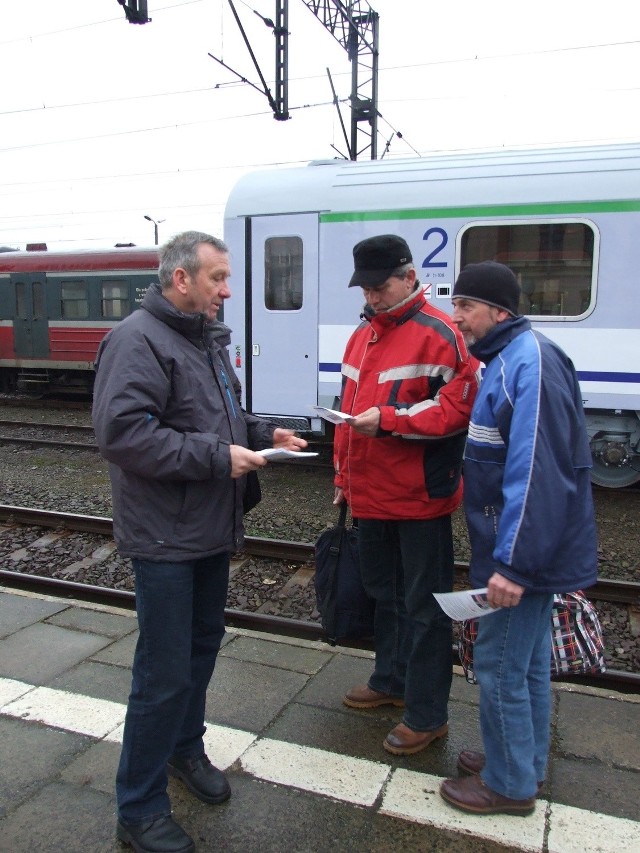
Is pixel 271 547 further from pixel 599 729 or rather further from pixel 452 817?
pixel 452 817

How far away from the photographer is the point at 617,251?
260 inches

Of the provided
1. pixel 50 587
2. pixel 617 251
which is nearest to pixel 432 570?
pixel 50 587

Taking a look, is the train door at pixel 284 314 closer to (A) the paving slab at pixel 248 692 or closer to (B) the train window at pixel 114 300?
(A) the paving slab at pixel 248 692

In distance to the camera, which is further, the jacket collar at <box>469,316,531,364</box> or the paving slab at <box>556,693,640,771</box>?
the paving slab at <box>556,693,640,771</box>

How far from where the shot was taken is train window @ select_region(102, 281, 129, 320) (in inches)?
581

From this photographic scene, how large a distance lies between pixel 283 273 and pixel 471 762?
599cm

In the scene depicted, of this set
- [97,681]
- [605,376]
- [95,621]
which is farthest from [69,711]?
[605,376]

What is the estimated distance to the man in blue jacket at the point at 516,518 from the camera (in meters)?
2.13

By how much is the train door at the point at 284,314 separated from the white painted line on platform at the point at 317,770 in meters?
5.09

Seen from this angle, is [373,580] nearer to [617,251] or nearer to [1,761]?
[1,761]

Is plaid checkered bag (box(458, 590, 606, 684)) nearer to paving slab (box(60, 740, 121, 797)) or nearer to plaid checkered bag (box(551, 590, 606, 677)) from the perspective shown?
plaid checkered bag (box(551, 590, 606, 677))

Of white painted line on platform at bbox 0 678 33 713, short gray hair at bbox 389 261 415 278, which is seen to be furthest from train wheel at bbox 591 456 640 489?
white painted line on platform at bbox 0 678 33 713

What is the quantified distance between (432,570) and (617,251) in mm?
A: 4930

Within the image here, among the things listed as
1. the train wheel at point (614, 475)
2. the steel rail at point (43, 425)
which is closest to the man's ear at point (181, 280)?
the train wheel at point (614, 475)
